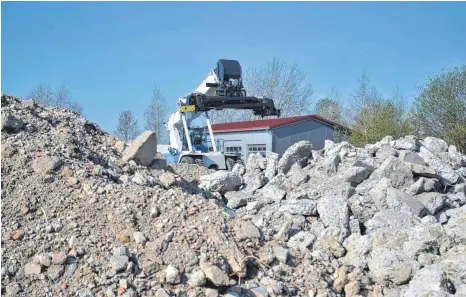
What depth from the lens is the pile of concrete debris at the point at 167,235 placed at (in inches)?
156

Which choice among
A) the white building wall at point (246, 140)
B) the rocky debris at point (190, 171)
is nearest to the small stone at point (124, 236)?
the rocky debris at point (190, 171)

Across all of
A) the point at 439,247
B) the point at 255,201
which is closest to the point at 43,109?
the point at 255,201

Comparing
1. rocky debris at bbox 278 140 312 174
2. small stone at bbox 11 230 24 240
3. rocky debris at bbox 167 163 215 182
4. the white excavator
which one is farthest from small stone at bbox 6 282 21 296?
the white excavator

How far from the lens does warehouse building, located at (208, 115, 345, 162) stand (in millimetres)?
19203

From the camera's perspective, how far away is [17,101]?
7.38m

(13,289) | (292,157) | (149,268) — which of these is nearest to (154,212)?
(149,268)

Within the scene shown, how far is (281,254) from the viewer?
182 inches

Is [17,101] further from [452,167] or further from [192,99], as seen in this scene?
[452,167]

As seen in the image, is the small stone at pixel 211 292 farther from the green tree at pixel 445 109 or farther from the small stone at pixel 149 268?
the green tree at pixel 445 109

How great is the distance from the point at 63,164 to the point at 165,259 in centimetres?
211

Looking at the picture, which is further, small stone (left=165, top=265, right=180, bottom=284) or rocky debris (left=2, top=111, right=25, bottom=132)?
rocky debris (left=2, top=111, right=25, bottom=132)

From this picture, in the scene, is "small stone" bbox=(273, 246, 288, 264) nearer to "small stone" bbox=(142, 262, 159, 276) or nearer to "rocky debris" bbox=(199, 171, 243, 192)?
"small stone" bbox=(142, 262, 159, 276)

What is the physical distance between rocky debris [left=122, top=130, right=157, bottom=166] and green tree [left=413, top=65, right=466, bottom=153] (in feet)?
43.8

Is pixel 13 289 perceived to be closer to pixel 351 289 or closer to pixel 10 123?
pixel 10 123
